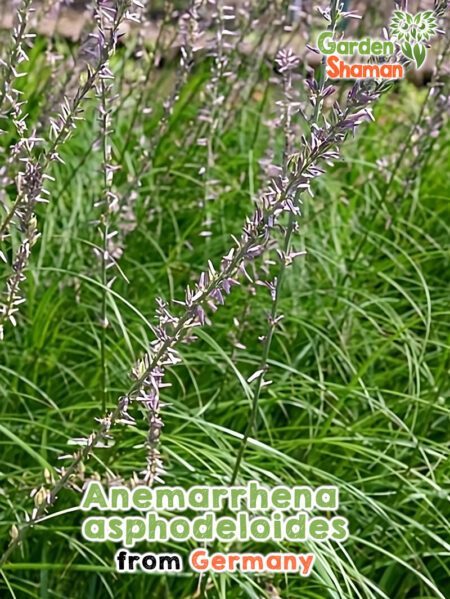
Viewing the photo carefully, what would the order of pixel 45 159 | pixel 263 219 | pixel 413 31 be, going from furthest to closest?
pixel 413 31, pixel 45 159, pixel 263 219

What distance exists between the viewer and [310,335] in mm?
2793

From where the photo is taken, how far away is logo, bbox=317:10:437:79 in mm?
1621

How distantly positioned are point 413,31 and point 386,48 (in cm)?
22

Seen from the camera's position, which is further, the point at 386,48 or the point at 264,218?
the point at 386,48

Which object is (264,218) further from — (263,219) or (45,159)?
(45,159)

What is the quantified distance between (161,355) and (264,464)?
0.81 metres

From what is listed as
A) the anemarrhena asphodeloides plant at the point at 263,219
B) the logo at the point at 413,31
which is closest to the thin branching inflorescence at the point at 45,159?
the anemarrhena asphodeloides plant at the point at 263,219

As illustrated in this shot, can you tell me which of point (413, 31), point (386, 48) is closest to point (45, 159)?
point (386, 48)

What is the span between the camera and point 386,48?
170 centimetres

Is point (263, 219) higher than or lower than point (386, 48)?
lower

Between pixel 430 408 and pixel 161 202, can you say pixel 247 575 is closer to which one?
pixel 430 408

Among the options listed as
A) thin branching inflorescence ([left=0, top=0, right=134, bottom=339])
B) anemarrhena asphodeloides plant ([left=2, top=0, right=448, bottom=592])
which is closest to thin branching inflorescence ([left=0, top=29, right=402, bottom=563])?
anemarrhena asphodeloides plant ([left=2, top=0, right=448, bottom=592])

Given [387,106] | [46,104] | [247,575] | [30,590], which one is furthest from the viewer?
[387,106]

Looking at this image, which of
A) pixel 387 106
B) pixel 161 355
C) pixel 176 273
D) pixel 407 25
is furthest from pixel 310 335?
pixel 387 106
